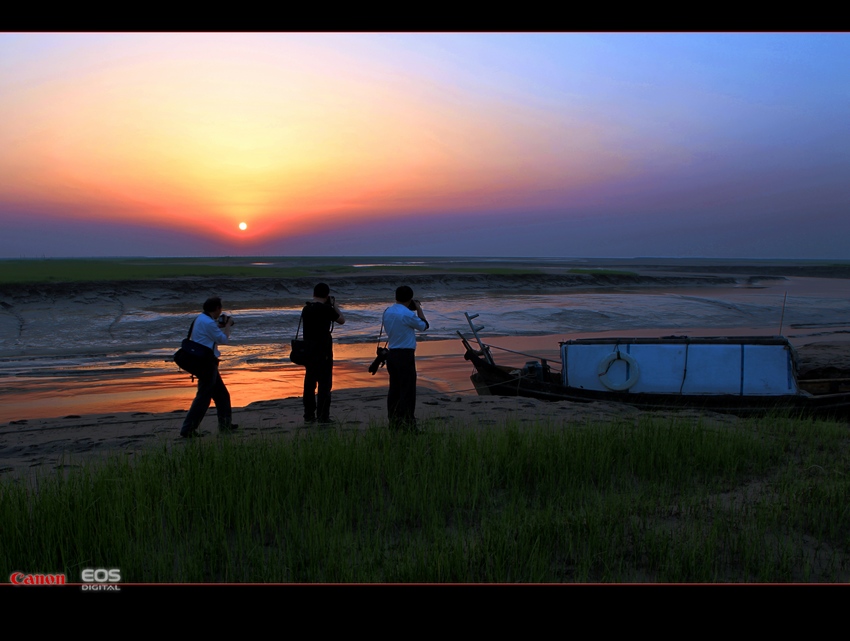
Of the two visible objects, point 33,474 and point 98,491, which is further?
Result: point 33,474

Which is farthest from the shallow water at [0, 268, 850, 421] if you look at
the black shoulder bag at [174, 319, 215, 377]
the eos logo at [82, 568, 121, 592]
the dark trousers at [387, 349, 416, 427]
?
the eos logo at [82, 568, 121, 592]

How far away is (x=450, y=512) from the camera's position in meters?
5.82

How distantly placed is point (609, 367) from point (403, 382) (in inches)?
202

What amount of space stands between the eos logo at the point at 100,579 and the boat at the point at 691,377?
838cm

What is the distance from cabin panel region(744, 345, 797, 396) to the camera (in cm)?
1078

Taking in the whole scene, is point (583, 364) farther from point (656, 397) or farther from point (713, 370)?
point (713, 370)

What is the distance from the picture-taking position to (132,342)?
22828mm

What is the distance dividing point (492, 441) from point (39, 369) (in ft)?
51.1

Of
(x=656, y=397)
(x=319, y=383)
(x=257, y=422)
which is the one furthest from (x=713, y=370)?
(x=257, y=422)

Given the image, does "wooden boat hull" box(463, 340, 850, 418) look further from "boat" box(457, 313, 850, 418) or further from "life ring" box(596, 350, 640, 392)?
"life ring" box(596, 350, 640, 392)

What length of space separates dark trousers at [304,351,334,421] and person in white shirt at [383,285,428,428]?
1.29 m

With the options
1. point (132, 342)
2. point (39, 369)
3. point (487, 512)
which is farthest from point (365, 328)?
point (487, 512)
